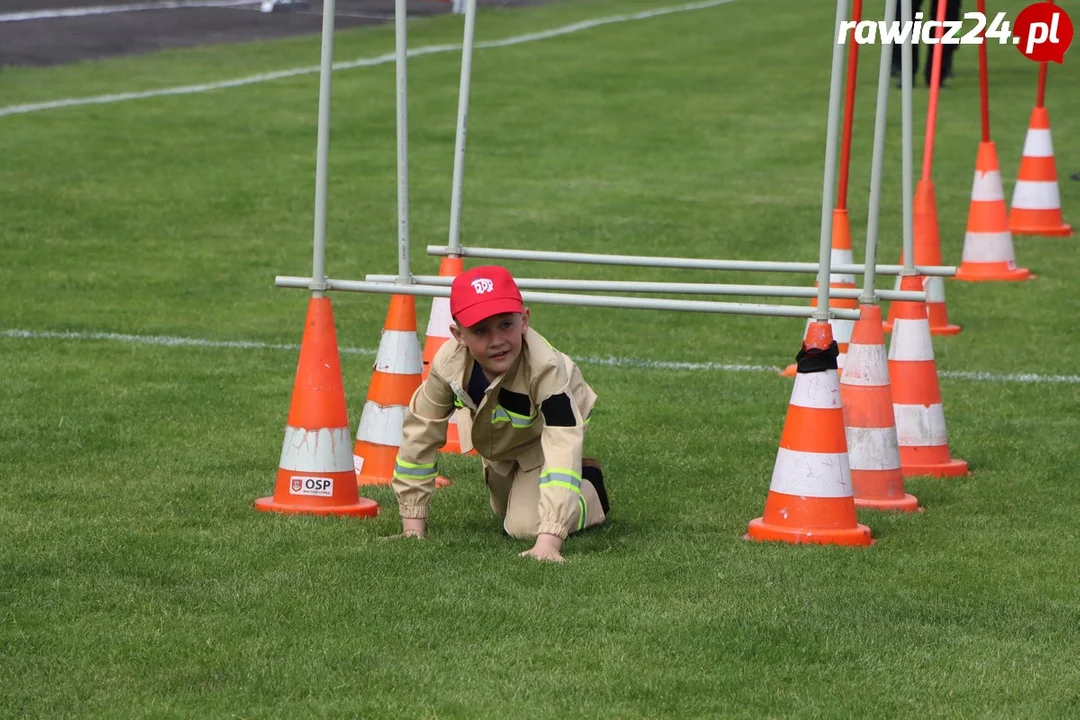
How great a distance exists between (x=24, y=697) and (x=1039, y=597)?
9.43 ft

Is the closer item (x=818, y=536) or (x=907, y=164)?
(x=818, y=536)

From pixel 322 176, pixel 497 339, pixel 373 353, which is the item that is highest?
pixel 322 176

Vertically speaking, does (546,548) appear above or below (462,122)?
below

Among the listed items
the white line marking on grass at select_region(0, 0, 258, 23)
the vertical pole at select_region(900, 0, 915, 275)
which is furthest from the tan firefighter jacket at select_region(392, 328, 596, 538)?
the white line marking on grass at select_region(0, 0, 258, 23)

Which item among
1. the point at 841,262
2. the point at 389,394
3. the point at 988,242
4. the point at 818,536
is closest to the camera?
the point at 818,536

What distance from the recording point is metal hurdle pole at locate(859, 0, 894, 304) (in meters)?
6.29

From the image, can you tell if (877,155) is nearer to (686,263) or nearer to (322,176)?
(686,263)

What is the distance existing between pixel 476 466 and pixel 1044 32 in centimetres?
685

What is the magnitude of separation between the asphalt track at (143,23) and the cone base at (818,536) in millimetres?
17406

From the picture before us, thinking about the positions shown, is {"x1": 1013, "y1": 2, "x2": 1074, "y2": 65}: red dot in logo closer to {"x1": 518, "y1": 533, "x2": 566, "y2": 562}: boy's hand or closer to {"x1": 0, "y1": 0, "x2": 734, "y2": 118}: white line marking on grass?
{"x1": 518, "y1": 533, "x2": 566, "y2": 562}: boy's hand

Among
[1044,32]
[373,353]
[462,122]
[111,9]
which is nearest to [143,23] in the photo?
[111,9]

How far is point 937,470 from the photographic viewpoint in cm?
722

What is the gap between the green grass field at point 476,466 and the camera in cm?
464

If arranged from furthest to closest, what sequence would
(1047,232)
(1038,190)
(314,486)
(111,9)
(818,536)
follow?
(111,9)
(1038,190)
(1047,232)
(314,486)
(818,536)
